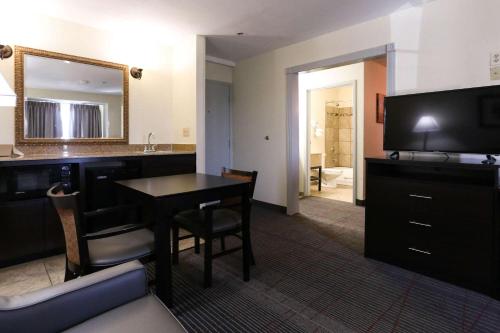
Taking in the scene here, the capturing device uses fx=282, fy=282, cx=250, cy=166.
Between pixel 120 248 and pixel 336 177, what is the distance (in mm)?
5472

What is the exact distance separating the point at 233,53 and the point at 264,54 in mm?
502

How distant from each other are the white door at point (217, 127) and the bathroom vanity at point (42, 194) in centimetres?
191

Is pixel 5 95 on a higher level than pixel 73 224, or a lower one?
higher

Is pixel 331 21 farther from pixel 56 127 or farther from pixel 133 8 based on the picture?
→ pixel 56 127

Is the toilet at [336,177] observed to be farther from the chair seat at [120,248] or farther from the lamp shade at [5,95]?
the lamp shade at [5,95]

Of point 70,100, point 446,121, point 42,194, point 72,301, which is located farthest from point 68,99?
point 446,121

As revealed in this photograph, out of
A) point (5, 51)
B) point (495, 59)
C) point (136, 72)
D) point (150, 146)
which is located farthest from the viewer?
point (150, 146)

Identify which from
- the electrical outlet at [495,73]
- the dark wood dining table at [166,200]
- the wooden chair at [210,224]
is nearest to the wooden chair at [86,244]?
the dark wood dining table at [166,200]

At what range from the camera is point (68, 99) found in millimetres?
3273

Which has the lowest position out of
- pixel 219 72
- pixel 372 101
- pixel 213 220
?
pixel 213 220

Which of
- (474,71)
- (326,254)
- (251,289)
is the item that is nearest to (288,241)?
(326,254)

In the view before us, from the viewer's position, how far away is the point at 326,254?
2.86 meters

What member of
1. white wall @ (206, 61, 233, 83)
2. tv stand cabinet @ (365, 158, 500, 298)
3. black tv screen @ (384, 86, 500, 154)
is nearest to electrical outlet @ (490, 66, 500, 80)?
black tv screen @ (384, 86, 500, 154)

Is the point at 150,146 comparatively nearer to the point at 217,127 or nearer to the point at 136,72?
the point at 136,72
